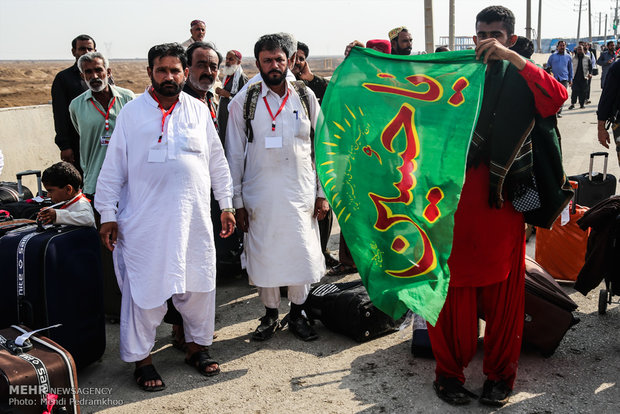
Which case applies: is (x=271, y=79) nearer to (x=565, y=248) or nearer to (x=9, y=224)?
(x=9, y=224)

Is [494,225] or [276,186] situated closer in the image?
[494,225]

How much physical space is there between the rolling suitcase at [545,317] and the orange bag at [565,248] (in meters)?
1.41

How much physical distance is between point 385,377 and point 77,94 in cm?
A: 366

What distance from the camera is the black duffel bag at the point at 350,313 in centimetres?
454

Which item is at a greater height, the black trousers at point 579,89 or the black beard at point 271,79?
the black beard at point 271,79

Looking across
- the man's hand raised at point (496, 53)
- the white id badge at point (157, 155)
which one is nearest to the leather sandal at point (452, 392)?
the man's hand raised at point (496, 53)

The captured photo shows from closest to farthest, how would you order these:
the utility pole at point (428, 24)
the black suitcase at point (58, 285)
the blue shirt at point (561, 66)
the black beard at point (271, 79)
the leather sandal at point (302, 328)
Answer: the black suitcase at point (58, 285) < the black beard at point (271, 79) < the leather sandal at point (302, 328) < the utility pole at point (428, 24) < the blue shirt at point (561, 66)

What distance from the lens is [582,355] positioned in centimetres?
423

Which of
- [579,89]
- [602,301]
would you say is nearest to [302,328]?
[602,301]

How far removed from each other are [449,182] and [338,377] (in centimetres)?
150

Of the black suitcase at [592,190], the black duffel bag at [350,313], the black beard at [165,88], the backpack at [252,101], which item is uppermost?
the black beard at [165,88]

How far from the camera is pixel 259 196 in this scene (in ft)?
15.0

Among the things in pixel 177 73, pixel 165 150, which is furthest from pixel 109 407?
pixel 177 73

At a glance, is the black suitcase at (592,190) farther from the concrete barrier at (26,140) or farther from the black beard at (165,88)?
the concrete barrier at (26,140)
